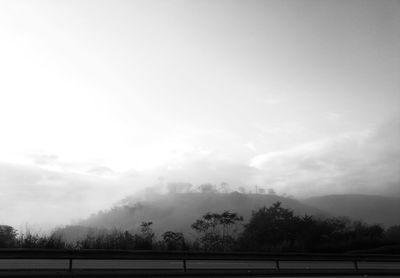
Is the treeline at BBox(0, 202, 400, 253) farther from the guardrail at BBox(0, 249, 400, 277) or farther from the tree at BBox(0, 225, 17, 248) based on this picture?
the guardrail at BBox(0, 249, 400, 277)

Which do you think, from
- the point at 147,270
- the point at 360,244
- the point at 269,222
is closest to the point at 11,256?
the point at 147,270

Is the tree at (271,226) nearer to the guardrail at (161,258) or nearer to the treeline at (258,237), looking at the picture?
the treeline at (258,237)

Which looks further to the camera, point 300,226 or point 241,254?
point 300,226

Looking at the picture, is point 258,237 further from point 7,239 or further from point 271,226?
point 7,239

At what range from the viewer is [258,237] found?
2372 inches

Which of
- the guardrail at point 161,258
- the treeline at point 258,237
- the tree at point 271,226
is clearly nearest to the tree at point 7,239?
the treeline at point 258,237

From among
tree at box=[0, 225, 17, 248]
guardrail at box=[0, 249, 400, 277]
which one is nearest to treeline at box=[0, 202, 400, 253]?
tree at box=[0, 225, 17, 248]

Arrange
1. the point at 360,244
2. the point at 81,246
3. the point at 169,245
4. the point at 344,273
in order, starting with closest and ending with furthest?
the point at 344,273
the point at 81,246
the point at 169,245
the point at 360,244

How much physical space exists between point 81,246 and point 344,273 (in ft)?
33.8

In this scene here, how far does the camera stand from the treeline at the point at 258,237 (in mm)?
17378

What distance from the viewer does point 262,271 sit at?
14055 millimetres

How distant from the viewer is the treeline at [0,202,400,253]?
17.4 m

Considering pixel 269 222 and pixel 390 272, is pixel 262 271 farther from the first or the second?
pixel 269 222

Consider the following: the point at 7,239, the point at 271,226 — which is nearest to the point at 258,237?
the point at 271,226
